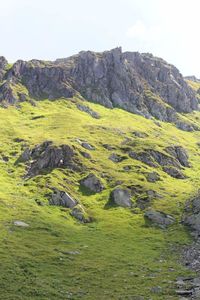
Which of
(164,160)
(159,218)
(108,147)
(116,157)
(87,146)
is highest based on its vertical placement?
(87,146)

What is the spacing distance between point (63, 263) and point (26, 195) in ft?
139

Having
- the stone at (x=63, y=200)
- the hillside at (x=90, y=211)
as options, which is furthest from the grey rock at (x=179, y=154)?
the stone at (x=63, y=200)

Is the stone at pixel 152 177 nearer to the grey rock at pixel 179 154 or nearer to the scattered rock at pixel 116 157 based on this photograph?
the scattered rock at pixel 116 157

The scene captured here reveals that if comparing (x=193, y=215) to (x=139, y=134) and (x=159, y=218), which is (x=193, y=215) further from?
(x=139, y=134)

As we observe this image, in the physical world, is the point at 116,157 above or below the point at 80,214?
above

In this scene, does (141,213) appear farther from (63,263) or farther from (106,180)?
(63,263)

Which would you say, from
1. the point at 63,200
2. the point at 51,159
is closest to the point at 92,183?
the point at 51,159

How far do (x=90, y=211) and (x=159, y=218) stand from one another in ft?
51.9

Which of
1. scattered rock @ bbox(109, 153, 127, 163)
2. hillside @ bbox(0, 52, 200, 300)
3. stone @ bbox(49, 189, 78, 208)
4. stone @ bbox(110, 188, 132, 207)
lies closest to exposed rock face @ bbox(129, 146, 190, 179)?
hillside @ bbox(0, 52, 200, 300)

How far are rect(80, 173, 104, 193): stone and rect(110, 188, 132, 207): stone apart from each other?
5.92 m

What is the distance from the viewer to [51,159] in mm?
132625

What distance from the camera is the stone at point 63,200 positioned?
107 metres

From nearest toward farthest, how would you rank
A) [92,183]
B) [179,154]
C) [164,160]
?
1. [92,183]
2. [164,160]
3. [179,154]

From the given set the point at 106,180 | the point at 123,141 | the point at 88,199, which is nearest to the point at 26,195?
the point at 88,199
